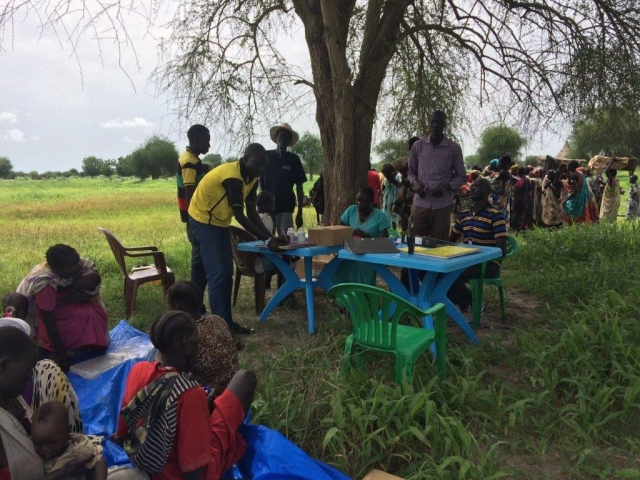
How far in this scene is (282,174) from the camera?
586 cm

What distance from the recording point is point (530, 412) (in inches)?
116

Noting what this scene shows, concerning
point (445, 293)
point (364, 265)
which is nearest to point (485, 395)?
point (445, 293)

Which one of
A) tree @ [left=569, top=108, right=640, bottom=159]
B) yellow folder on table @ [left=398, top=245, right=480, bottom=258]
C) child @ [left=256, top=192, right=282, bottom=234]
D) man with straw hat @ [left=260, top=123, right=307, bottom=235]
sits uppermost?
tree @ [left=569, top=108, right=640, bottom=159]

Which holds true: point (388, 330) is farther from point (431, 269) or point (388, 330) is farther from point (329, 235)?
point (329, 235)

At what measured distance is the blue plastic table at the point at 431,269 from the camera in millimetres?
3504

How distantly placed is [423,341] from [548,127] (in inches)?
172

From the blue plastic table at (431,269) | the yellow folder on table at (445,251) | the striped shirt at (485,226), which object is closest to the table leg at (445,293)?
the blue plastic table at (431,269)

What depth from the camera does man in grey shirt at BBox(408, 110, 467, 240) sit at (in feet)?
16.5

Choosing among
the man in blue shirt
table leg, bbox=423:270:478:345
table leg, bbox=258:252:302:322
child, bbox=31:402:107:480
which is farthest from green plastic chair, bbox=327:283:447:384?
child, bbox=31:402:107:480

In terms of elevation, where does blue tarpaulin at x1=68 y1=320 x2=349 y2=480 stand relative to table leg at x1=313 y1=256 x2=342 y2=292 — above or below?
below

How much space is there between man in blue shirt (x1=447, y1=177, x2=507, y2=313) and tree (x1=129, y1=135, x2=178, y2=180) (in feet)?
245

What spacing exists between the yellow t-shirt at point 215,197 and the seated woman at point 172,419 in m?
2.16

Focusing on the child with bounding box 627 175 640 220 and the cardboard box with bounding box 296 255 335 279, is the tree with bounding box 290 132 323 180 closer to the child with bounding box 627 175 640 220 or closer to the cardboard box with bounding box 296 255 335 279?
the cardboard box with bounding box 296 255 335 279

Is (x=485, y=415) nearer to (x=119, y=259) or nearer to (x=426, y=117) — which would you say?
(x=119, y=259)
